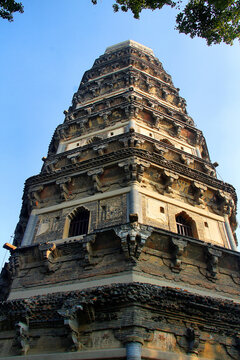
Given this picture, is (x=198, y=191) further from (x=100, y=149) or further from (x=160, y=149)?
(x=100, y=149)

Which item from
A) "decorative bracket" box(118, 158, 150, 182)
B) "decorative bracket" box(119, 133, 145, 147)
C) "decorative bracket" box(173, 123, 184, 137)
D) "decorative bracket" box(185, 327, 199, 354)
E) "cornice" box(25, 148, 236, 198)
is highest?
"decorative bracket" box(173, 123, 184, 137)

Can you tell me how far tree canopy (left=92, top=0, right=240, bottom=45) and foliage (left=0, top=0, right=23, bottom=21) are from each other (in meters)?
1.95

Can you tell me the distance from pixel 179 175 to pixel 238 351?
6.48 metres

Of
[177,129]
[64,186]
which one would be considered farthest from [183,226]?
[177,129]

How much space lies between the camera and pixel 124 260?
29.7 ft

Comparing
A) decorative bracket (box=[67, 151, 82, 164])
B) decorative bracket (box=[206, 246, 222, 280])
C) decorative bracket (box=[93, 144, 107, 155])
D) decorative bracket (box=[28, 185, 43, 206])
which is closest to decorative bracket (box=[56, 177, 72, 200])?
decorative bracket (box=[28, 185, 43, 206])

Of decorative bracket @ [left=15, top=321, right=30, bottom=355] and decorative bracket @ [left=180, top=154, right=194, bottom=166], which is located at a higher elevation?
decorative bracket @ [left=180, top=154, right=194, bottom=166]

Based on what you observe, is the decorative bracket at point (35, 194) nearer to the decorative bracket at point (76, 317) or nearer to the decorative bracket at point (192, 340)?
the decorative bracket at point (76, 317)

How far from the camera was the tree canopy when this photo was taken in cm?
821

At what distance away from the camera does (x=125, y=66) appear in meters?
23.5

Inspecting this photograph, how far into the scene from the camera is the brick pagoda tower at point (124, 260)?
773 cm

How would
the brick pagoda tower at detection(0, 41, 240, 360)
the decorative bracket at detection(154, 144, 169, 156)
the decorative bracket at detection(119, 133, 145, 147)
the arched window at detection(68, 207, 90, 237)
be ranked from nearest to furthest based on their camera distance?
the brick pagoda tower at detection(0, 41, 240, 360) → the arched window at detection(68, 207, 90, 237) → the decorative bracket at detection(119, 133, 145, 147) → the decorative bracket at detection(154, 144, 169, 156)

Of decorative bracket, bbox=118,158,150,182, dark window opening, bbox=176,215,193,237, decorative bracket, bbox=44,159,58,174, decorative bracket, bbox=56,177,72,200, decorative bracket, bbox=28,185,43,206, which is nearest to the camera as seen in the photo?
dark window opening, bbox=176,215,193,237

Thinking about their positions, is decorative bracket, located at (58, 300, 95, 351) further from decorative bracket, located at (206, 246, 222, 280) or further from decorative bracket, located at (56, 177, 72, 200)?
decorative bracket, located at (56, 177, 72, 200)
